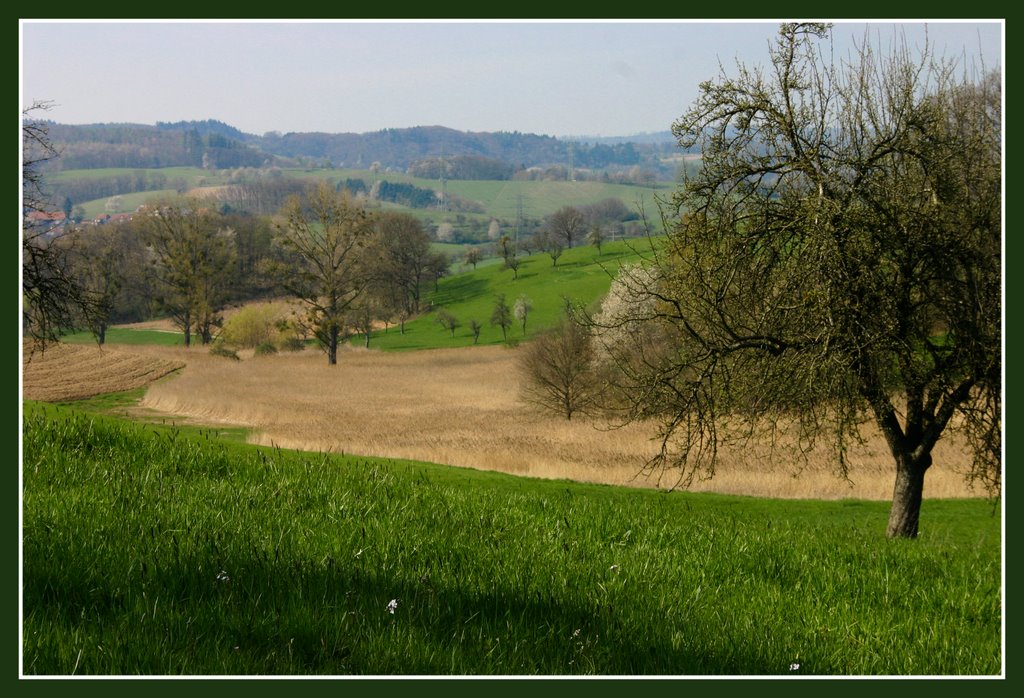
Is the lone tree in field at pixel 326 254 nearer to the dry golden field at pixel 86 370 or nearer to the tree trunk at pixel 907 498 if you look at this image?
the dry golden field at pixel 86 370

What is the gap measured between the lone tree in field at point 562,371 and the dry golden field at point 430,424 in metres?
0.94

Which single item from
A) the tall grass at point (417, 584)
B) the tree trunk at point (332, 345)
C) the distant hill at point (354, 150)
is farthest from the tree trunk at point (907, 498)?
the tree trunk at point (332, 345)

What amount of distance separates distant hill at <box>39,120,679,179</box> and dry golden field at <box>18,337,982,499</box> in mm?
8003

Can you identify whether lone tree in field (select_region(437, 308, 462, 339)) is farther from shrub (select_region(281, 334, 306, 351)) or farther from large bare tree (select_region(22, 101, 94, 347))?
large bare tree (select_region(22, 101, 94, 347))

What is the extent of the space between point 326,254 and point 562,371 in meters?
19.9

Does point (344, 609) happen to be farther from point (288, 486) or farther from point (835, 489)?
point (835, 489)

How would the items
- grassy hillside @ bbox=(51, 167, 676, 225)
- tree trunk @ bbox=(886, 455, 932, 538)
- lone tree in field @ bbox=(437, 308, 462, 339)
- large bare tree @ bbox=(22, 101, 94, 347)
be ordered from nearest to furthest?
large bare tree @ bbox=(22, 101, 94, 347)
tree trunk @ bbox=(886, 455, 932, 538)
lone tree in field @ bbox=(437, 308, 462, 339)
grassy hillside @ bbox=(51, 167, 676, 225)

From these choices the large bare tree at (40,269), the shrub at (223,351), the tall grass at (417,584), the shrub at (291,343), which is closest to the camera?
the tall grass at (417,584)

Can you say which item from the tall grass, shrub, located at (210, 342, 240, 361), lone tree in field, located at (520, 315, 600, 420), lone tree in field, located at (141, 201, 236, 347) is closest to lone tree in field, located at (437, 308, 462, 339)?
shrub, located at (210, 342, 240, 361)

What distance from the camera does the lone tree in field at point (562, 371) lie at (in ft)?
114

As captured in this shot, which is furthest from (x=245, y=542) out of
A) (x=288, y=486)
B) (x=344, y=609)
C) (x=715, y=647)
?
(x=715, y=647)

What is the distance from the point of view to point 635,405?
12.7 meters

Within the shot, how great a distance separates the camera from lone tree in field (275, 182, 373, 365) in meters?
47.1

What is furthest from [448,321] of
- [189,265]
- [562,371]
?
[189,265]
